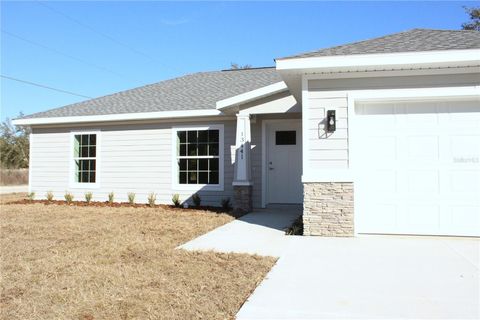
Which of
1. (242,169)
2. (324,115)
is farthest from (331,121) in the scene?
(242,169)

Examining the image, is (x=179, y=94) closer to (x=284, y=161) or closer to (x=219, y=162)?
(x=219, y=162)

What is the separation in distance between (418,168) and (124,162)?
29.1ft

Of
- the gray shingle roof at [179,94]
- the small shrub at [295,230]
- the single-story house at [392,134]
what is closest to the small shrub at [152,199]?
the gray shingle roof at [179,94]

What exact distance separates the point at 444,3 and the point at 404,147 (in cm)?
874

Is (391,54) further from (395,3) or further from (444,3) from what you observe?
(444,3)

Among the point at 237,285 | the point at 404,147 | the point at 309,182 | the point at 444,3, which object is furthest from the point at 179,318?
the point at 444,3

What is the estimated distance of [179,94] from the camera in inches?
519

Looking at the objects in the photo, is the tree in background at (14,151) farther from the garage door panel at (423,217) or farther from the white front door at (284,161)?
the garage door panel at (423,217)

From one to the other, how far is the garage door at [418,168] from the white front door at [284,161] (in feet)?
13.1

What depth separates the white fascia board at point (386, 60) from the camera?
5914 mm

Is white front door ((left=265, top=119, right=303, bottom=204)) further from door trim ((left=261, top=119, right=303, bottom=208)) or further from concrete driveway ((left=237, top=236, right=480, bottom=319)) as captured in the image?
concrete driveway ((left=237, top=236, right=480, bottom=319))

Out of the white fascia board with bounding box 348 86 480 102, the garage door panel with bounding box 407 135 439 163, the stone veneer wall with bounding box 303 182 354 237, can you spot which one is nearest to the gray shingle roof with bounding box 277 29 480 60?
the white fascia board with bounding box 348 86 480 102

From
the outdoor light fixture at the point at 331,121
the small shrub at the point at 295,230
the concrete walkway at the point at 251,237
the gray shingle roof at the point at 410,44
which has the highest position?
the gray shingle roof at the point at 410,44

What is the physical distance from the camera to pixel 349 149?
648 centimetres
